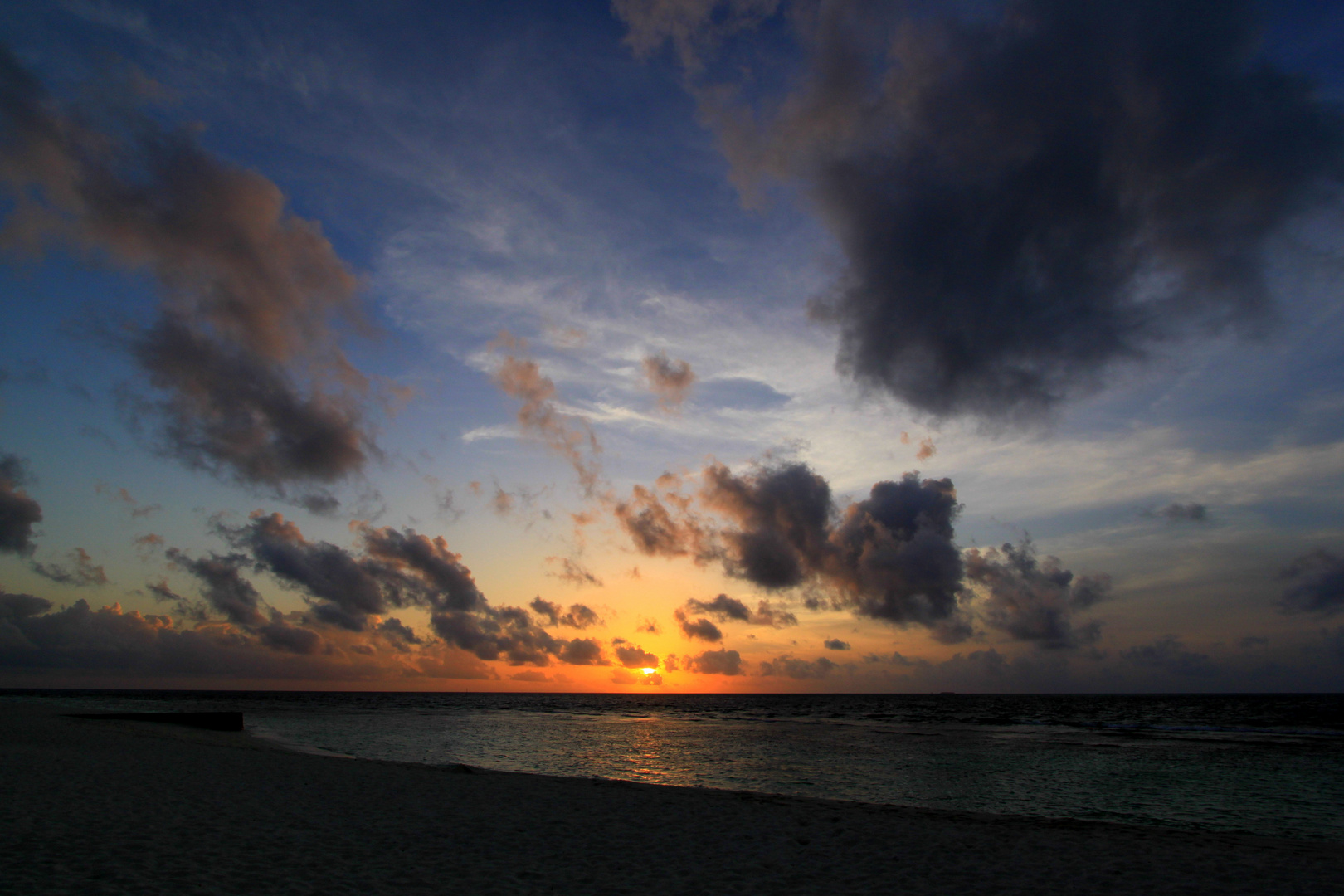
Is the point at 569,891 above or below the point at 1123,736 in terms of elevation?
above

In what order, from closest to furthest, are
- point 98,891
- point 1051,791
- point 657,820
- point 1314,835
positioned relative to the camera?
1. point 98,891
2. point 657,820
3. point 1314,835
4. point 1051,791

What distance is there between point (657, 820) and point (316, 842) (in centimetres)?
865

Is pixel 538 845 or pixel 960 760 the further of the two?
pixel 960 760

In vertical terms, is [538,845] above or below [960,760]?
above

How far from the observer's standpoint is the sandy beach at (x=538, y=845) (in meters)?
11.4

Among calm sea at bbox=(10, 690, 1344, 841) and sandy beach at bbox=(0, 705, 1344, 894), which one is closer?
sandy beach at bbox=(0, 705, 1344, 894)

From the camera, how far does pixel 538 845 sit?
1465 cm

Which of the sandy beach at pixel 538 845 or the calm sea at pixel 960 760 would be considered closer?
the sandy beach at pixel 538 845

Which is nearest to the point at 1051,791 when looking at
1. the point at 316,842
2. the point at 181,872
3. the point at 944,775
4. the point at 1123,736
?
the point at 944,775

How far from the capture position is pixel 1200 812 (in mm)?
23594

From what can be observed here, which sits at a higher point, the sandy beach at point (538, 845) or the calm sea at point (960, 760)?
the sandy beach at point (538, 845)

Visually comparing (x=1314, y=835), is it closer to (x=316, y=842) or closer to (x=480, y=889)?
(x=480, y=889)

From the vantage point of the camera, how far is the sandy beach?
1140 cm

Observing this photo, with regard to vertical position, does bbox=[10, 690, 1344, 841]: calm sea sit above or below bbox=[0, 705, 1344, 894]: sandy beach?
below
